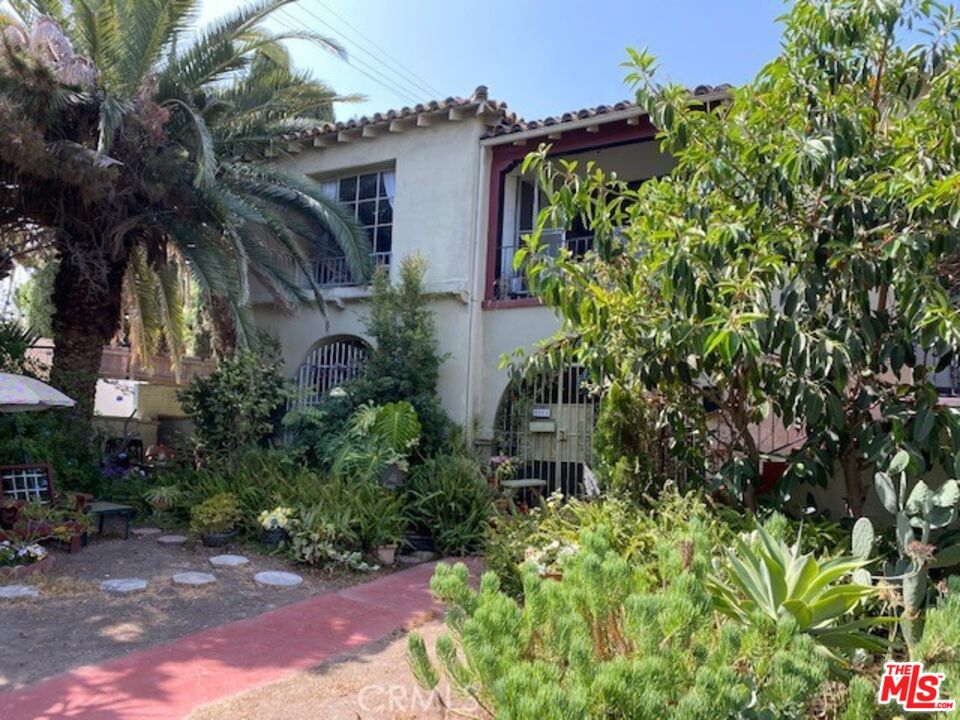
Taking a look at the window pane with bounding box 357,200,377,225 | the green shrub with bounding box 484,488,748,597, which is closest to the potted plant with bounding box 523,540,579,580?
the green shrub with bounding box 484,488,748,597

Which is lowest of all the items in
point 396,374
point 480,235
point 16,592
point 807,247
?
point 16,592

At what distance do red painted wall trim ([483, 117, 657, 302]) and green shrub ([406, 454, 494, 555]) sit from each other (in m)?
2.87

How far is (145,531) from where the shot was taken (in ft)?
32.1

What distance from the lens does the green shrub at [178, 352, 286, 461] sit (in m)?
10.9

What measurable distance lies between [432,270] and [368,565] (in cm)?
496

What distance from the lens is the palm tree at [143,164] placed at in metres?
9.10

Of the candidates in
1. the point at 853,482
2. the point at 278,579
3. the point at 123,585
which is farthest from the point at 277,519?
the point at 853,482

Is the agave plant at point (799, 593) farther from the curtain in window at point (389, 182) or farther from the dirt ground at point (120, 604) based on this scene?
the curtain in window at point (389, 182)

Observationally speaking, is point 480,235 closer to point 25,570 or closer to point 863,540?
point 25,570

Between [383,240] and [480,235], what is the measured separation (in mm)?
2140

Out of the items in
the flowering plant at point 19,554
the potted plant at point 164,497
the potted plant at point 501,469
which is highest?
the potted plant at point 501,469

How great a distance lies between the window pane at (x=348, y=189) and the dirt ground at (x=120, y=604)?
22.1 ft

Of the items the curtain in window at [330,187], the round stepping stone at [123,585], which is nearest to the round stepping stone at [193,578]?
the round stepping stone at [123,585]

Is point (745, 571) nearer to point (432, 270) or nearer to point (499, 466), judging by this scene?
point (499, 466)
